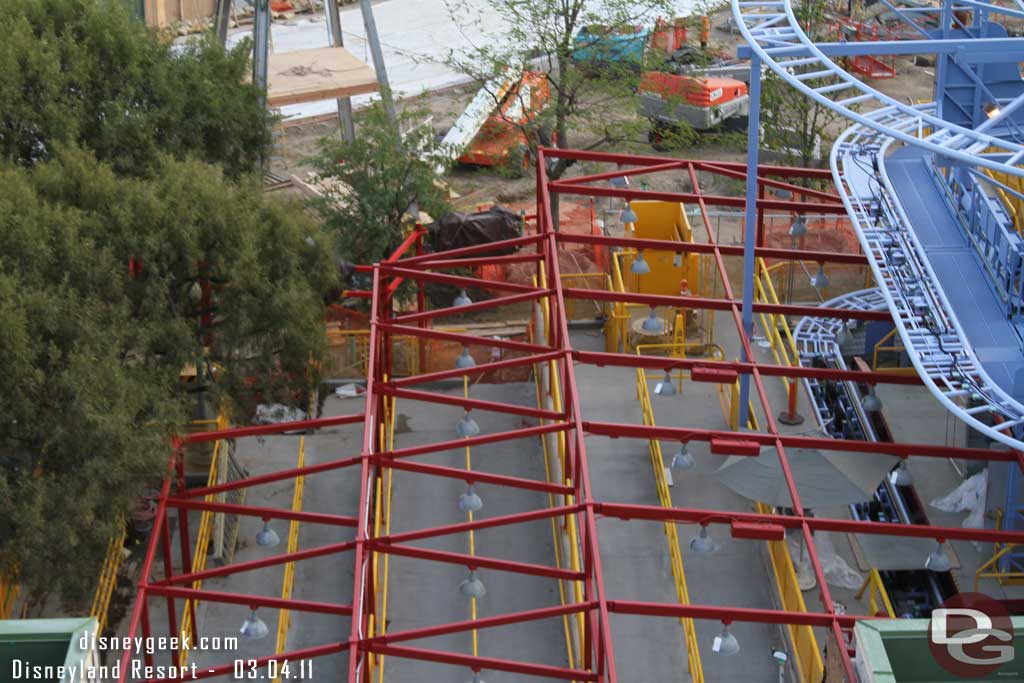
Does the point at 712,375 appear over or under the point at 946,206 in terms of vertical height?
under

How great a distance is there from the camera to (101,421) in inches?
774

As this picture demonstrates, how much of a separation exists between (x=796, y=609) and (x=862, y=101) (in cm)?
807

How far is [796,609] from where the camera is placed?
67.9 ft

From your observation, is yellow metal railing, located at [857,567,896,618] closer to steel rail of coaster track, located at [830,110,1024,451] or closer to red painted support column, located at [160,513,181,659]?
steel rail of coaster track, located at [830,110,1024,451]

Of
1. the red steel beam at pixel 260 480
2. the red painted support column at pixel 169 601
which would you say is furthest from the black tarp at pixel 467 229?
the red painted support column at pixel 169 601

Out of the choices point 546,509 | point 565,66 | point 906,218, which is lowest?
point 546,509

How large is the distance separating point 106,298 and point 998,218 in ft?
45.9

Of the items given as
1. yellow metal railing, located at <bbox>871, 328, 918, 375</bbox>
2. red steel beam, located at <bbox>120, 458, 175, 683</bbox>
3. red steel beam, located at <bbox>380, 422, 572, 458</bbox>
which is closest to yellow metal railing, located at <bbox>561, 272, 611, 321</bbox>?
yellow metal railing, located at <bbox>871, 328, 918, 375</bbox>

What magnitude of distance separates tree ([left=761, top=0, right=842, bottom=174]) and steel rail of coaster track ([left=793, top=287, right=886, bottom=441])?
982cm

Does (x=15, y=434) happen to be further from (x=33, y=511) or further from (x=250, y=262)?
(x=250, y=262)

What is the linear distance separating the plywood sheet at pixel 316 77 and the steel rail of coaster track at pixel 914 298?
553 inches

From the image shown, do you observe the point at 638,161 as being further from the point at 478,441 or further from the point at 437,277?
the point at 478,441

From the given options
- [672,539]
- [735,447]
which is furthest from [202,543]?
[735,447]

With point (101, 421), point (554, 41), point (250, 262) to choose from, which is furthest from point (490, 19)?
point (101, 421)
